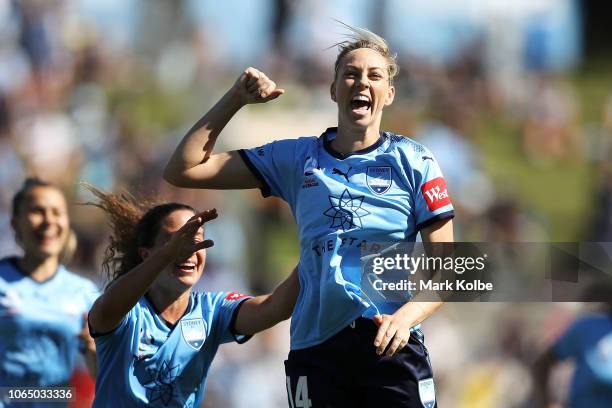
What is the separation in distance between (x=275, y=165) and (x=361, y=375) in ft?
2.83

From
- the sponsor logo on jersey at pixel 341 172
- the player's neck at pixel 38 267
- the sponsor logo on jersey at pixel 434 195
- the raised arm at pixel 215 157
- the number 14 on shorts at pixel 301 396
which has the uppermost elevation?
the raised arm at pixel 215 157

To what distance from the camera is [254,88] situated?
427cm

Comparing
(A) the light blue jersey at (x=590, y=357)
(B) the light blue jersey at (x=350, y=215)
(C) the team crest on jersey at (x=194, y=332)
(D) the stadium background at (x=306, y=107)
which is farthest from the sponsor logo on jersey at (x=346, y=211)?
(D) the stadium background at (x=306, y=107)

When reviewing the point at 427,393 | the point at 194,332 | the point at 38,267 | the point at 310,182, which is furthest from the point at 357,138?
the point at 38,267

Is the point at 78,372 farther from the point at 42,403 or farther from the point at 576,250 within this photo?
the point at 576,250

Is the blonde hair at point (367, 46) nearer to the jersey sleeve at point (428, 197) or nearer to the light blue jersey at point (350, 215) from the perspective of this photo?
the light blue jersey at point (350, 215)

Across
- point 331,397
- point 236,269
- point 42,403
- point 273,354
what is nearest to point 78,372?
point 42,403

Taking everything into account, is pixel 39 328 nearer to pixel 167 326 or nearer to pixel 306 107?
pixel 167 326

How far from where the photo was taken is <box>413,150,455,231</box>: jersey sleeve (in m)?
4.12

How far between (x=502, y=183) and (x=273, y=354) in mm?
4339

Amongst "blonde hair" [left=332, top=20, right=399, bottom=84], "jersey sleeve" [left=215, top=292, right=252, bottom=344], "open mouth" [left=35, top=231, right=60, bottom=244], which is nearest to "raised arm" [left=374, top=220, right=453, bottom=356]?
"blonde hair" [left=332, top=20, right=399, bottom=84]

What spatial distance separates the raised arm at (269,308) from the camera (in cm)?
456

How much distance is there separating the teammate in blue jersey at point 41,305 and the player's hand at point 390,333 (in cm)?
222

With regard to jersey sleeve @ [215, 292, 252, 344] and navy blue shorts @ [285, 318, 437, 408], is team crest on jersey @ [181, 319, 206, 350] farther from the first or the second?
navy blue shorts @ [285, 318, 437, 408]
